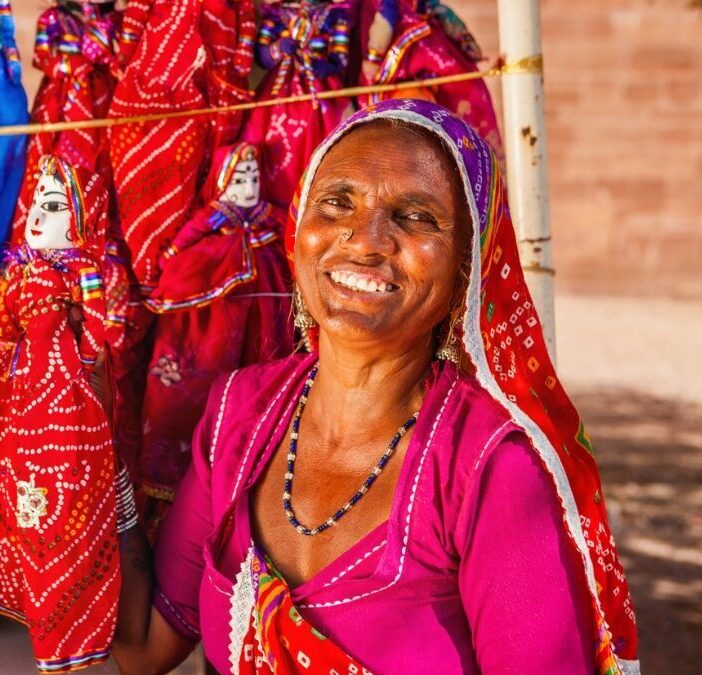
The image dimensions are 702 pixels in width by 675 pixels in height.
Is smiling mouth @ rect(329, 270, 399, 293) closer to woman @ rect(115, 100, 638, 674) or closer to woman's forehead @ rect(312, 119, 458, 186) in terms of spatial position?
woman @ rect(115, 100, 638, 674)

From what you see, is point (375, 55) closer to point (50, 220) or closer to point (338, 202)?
point (338, 202)

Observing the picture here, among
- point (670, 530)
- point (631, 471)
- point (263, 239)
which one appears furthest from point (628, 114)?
point (263, 239)

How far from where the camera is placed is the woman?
1625 millimetres

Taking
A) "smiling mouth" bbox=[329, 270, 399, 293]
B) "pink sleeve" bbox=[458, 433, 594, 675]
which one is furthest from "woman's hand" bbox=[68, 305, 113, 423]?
"pink sleeve" bbox=[458, 433, 594, 675]

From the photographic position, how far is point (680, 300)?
7820mm

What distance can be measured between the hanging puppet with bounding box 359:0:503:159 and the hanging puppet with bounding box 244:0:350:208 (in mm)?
69

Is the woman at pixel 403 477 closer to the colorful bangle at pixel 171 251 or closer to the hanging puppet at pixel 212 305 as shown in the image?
the hanging puppet at pixel 212 305

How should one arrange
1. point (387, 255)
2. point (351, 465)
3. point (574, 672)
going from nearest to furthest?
point (574, 672), point (387, 255), point (351, 465)

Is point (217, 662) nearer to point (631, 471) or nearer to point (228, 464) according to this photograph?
point (228, 464)

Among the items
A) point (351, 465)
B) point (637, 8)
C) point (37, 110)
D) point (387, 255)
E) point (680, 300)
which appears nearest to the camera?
point (387, 255)

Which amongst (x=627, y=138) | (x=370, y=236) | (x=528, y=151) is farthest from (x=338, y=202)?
(x=627, y=138)

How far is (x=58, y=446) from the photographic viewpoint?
184cm

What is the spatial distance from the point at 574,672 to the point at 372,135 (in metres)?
0.97

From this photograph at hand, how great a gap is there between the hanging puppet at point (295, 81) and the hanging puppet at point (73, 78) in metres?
0.34
